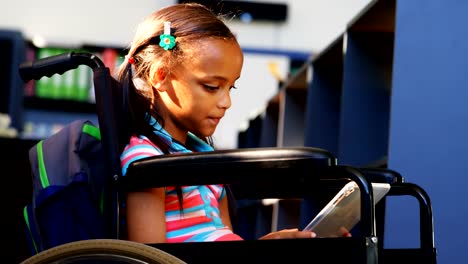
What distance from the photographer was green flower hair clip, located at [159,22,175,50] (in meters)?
1.43

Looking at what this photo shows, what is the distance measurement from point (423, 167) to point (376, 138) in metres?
0.57

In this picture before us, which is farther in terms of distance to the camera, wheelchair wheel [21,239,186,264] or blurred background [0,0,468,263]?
blurred background [0,0,468,263]

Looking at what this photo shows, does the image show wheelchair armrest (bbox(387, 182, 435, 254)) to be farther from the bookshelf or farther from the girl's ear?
the bookshelf

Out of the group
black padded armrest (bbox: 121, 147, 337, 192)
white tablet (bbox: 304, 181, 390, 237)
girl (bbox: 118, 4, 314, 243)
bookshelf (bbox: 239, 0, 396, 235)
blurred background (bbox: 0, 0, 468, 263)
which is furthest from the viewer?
bookshelf (bbox: 239, 0, 396, 235)

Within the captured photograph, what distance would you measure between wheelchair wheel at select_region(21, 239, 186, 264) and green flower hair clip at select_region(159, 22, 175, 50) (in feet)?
1.41

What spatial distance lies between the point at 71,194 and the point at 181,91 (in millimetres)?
281

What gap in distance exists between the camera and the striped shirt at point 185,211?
1345 mm

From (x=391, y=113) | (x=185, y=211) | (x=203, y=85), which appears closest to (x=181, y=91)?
(x=203, y=85)

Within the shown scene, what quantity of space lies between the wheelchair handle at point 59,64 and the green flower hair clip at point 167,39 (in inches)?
5.3

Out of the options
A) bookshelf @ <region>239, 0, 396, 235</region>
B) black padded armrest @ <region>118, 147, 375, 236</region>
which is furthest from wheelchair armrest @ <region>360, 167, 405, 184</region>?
bookshelf @ <region>239, 0, 396, 235</region>

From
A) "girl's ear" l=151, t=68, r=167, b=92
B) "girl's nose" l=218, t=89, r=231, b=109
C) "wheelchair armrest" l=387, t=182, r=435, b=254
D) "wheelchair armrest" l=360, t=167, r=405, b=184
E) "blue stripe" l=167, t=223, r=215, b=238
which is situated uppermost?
"girl's ear" l=151, t=68, r=167, b=92

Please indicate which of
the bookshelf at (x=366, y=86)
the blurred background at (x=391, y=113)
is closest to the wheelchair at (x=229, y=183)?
the blurred background at (x=391, y=113)

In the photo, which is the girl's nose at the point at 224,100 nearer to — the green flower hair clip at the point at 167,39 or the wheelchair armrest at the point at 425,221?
the green flower hair clip at the point at 167,39

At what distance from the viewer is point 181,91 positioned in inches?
56.4
